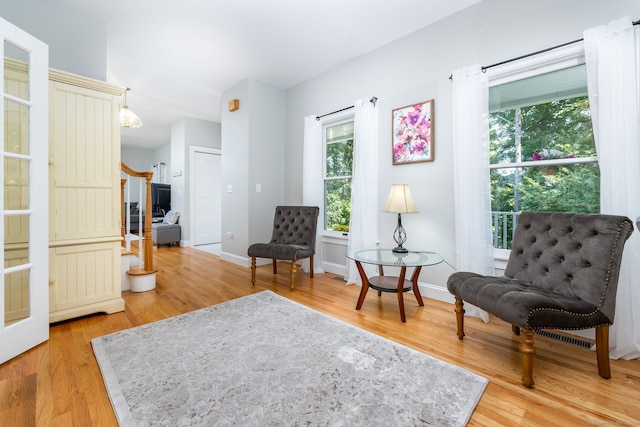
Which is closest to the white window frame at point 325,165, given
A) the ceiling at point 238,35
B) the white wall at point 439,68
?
→ the white wall at point 439,68

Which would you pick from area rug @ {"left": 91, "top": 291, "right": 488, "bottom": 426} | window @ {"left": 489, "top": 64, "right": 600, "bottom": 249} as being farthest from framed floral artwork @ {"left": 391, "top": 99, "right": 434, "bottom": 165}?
area rug @ {"left": 91, "top": 291, "right": 488, "bottom": 426}

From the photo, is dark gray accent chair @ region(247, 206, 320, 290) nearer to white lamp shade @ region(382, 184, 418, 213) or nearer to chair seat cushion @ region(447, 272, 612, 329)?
white lamp shade @ region(382, 184, 418, 213)

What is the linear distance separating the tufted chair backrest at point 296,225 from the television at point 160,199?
4.53 metres

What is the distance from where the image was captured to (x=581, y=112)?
7.14 ft

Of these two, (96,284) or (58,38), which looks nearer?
(96,284)

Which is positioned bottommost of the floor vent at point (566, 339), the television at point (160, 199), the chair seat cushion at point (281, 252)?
the floor vent at point (566, 339)

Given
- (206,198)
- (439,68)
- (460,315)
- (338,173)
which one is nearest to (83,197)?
(338,173)

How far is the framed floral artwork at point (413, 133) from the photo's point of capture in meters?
2.89

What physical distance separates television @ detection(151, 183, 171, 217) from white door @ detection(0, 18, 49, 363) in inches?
211

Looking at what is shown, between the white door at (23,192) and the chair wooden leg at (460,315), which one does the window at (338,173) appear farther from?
the white door at (23,192)

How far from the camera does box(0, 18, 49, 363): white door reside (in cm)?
177

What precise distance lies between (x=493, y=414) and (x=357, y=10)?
321 centimetres

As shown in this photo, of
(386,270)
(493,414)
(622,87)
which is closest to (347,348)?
(493,414)

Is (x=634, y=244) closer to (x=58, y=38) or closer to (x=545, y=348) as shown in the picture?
(x=545, y=348)
